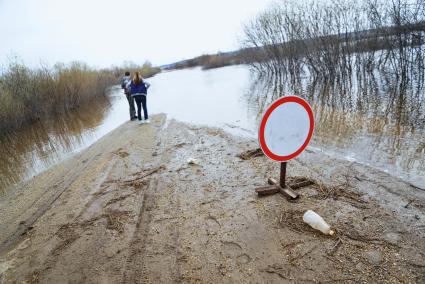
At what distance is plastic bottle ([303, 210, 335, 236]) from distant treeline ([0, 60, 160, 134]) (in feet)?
53.3

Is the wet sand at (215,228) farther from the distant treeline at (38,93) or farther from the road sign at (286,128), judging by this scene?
the distant treeline at (38,93)

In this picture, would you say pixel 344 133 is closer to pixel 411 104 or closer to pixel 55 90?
pixel 411 104

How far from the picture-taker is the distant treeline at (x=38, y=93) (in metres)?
14.4

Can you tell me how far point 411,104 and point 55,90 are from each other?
21489mm

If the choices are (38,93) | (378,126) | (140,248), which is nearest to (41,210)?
(140,248)

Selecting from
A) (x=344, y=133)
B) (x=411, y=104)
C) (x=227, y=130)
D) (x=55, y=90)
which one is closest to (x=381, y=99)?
(x=411, y=104)

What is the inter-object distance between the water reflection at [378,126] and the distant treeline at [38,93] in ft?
43.6

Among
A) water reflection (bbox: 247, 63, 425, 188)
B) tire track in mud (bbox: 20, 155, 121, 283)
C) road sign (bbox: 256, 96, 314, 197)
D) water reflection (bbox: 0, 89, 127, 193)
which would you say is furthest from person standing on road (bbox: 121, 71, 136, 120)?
road sign (bbox: 256, 96, 314, 197)

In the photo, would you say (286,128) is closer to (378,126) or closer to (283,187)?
(283,187)

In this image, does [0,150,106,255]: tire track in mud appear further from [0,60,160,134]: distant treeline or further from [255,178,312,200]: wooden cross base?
[0,60,160,134]: distant treeline

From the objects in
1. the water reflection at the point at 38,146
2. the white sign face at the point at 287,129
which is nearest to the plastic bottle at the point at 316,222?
the white sign face at the point at 287,129

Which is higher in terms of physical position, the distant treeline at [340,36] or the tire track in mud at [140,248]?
the distant treeline at [340,36]

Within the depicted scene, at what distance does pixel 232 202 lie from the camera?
371 cm

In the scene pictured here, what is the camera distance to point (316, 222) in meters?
2.91
